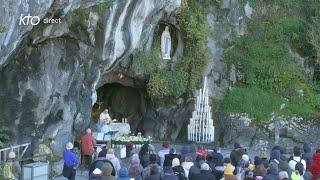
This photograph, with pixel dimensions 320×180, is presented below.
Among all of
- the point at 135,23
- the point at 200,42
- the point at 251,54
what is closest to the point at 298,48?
the point at 251,54

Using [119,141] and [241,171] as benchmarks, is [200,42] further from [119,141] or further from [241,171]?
[241,171]

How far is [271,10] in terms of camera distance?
1187 inches

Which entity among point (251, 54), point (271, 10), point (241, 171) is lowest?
point (241, 171)

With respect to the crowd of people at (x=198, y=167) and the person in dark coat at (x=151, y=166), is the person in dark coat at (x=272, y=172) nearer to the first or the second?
the crowd of people at (x=198, y=167)

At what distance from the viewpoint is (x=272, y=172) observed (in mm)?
14195

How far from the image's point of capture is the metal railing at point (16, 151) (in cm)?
1864

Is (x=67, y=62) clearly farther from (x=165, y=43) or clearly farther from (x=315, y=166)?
(x=315, y=166)

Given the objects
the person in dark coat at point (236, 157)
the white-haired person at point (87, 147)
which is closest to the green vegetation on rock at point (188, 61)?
the white-haired person at point (87, 147)

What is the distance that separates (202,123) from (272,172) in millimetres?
12036

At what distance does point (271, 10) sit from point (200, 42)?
4533mm

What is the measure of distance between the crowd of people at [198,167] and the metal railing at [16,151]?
2648mm

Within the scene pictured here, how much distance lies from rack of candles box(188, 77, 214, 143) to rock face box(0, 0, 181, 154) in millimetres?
4664

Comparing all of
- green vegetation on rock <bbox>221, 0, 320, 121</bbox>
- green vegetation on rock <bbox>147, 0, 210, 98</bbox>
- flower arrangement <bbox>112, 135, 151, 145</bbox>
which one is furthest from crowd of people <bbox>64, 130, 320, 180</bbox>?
green vegetation on rock <bbox>221, 0, 320, 121</bbox>

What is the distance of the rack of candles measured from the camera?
86.0 ft
